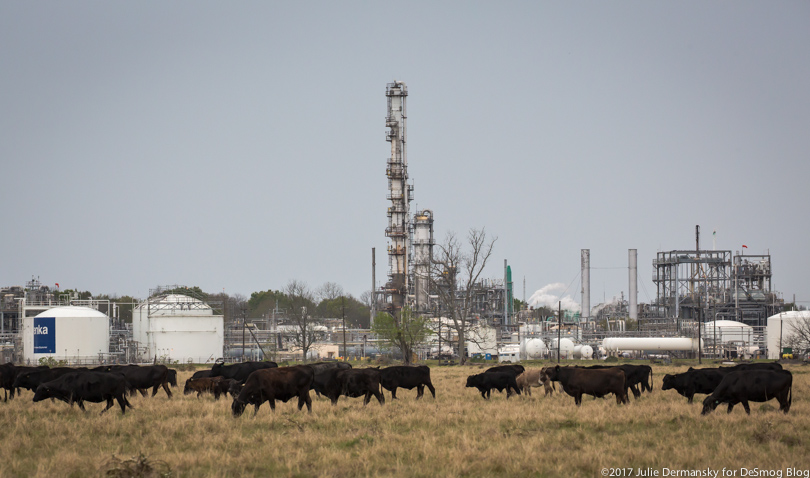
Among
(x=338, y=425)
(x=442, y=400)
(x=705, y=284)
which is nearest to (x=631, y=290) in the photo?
(x=705, y=284)

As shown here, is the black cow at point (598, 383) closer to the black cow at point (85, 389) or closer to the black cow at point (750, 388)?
the black cow at point (750, 388)

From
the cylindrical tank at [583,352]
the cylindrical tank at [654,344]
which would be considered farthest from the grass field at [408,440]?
the cylindrical tank at [583,352]

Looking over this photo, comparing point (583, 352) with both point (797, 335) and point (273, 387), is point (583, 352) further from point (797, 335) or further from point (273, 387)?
point (273, 387)

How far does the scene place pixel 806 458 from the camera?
13.2 metres

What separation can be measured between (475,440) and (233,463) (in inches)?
188

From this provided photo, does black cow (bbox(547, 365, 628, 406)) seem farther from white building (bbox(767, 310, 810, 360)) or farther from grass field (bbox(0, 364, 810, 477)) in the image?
white building (bbox(767, 310, 810, 360))

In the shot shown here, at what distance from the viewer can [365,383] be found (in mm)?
22953

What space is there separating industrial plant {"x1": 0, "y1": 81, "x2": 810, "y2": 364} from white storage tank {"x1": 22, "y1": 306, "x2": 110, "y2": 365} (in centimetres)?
9

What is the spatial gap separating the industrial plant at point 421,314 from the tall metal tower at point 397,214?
0.14 m

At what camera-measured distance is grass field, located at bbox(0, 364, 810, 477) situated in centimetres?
1283

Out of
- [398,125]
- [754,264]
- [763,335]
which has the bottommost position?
[763,335]

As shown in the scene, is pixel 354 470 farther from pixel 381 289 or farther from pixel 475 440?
pixel 381 289

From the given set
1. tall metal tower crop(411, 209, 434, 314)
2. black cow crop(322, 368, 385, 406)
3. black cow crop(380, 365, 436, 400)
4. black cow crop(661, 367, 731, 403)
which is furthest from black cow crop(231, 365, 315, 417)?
tall metal tower crop(411, 209, 434, 314)

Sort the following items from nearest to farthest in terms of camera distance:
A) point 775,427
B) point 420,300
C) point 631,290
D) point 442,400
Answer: point 775,427, point 442,400, point 420,300, point 631,290
